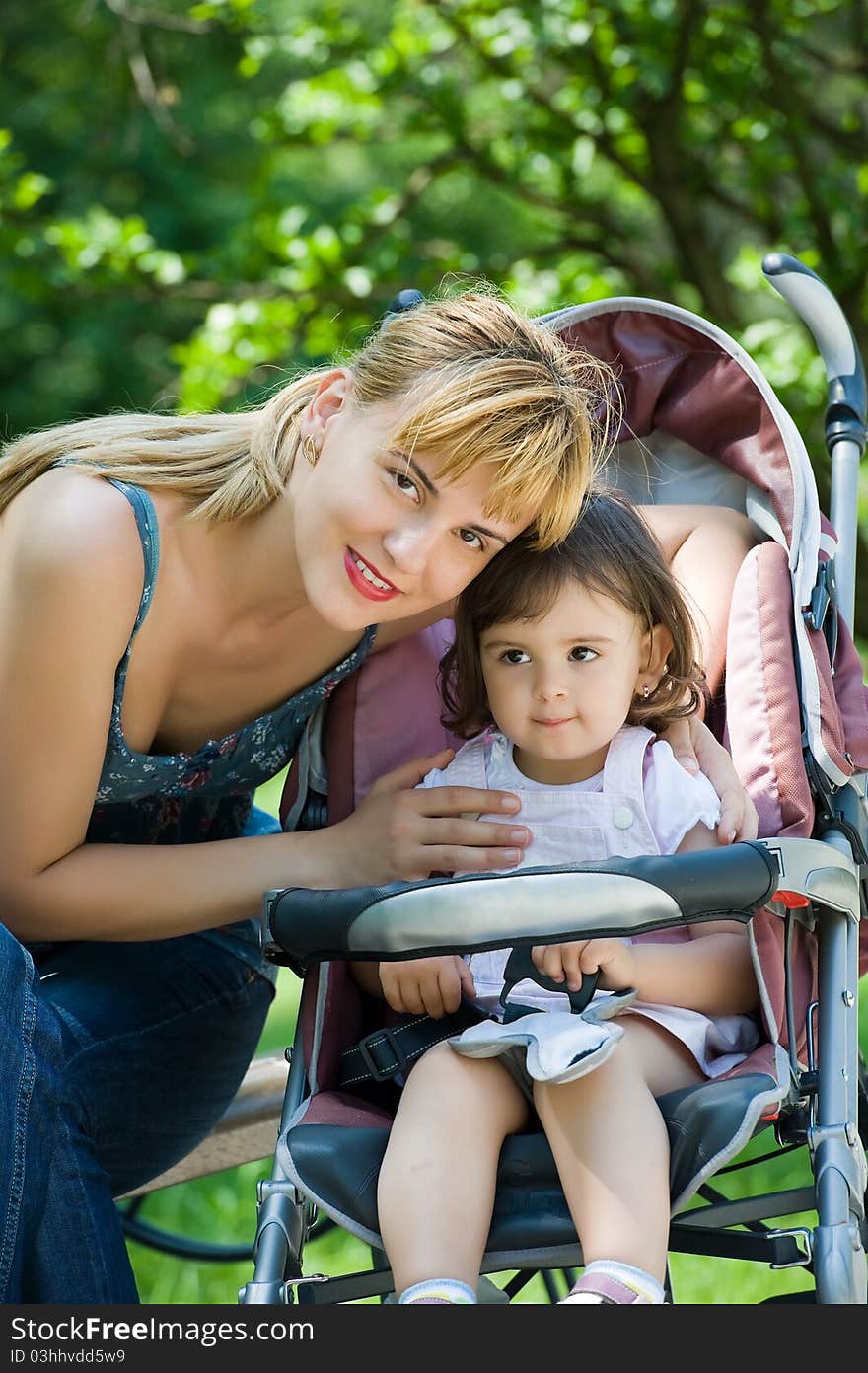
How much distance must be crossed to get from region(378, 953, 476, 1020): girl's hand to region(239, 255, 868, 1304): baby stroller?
0.04 meters

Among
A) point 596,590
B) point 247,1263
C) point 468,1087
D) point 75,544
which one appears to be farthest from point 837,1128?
point 247,1263

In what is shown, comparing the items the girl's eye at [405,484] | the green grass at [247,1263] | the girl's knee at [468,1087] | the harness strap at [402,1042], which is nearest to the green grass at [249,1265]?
the green grass at [247,1263]

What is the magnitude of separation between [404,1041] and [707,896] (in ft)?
1.38

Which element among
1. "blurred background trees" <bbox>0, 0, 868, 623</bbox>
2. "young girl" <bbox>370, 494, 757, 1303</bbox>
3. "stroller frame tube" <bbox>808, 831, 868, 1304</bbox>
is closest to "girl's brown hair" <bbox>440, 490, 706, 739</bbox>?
"young girl" <bbox>370, 494, 757, 1303</bbox>

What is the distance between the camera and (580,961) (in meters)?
1.51

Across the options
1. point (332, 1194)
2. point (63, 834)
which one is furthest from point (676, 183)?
point (332, 1194)

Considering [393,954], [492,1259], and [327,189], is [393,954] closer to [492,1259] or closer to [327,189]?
[492,1259]

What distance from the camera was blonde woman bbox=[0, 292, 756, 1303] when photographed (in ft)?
5.20

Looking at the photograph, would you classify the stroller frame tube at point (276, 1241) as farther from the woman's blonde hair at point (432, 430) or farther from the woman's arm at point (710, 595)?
the woman's blonde hair at point (432, 430)

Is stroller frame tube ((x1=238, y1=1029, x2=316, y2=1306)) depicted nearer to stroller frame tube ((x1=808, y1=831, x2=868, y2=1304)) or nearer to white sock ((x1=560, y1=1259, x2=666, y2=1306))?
white sock ((x1=560, y1=1259, x2=666, y2=1306))

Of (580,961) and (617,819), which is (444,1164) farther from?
(617,819)

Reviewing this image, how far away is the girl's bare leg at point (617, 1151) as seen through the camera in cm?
134

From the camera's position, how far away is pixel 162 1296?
260cm

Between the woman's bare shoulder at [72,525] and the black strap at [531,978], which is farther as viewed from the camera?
the woman's bare shoulder at [72,525]
